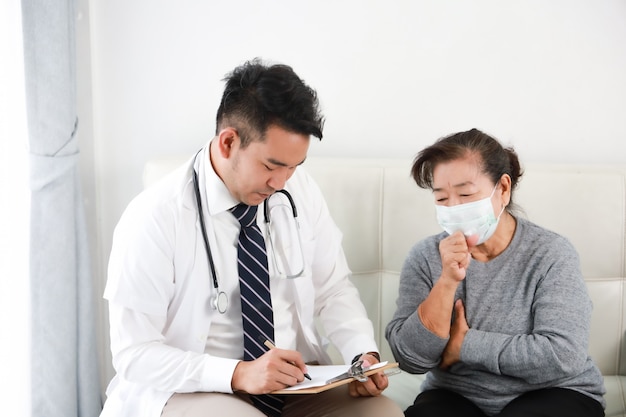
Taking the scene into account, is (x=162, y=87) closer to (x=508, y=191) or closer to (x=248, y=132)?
(x=248, y=132)

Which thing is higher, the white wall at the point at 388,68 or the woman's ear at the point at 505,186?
the white wall at the point at 388,68

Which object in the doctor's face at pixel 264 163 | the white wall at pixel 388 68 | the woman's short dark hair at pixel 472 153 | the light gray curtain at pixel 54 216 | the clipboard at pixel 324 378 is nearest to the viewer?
the clipboard at pixel 324 378

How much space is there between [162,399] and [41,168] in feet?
2.96

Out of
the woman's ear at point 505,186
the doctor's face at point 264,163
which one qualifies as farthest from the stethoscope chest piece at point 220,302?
the woman's ear at point 505,186

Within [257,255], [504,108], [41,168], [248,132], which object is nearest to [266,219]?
[257,255]

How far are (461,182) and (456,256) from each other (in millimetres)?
181

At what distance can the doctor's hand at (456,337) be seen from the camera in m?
1.82

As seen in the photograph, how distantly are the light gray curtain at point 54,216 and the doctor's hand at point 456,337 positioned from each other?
1173 millimetres

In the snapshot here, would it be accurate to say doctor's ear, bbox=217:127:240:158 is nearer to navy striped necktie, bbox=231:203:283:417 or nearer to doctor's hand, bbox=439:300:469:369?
navy striped necktie, bbox=231:203:283:417

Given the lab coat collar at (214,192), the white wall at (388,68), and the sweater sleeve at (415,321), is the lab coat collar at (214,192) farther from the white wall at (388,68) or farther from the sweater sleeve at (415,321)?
the white wall at (388,68)

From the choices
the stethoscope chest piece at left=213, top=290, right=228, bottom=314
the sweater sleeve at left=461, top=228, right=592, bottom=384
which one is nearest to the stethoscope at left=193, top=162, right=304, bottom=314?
the stethoscope chest piece at left=213, top=290, right=228, bottom=314

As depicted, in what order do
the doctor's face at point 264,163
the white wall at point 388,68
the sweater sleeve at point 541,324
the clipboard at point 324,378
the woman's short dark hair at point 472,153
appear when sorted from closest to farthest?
the clipboard at point 324,378, the doctor's face at point 264,163, the sweater sleeve at point 541,324, the woman's short dark hair at point 472,153, the white wall at point 388,68

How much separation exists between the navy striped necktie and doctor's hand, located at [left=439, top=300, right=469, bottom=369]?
0.43 m

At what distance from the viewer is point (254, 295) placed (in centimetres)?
173
